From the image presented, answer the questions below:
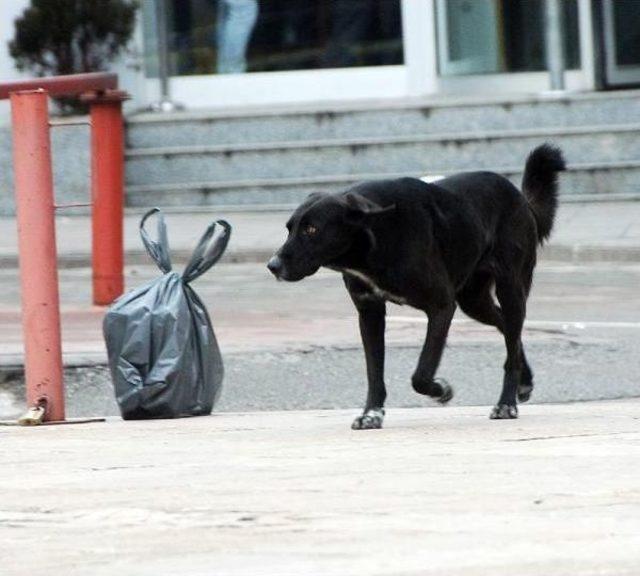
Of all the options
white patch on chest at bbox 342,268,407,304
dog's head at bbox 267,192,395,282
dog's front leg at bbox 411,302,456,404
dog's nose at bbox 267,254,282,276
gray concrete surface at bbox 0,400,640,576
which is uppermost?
dog's head at bbox 267,192,395,282

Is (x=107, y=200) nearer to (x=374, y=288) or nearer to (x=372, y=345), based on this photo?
(x=372, y=345)

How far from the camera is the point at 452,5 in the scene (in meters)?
19.3

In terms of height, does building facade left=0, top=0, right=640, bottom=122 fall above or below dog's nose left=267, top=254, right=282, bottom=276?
above

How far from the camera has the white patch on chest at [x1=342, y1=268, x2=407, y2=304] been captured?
7.18 meters

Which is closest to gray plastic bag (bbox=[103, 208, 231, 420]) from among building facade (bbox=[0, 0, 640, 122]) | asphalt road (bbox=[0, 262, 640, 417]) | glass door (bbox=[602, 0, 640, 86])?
asphalt road (bbox=[0, 262, 640, 417])

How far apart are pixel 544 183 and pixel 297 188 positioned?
30.8ft

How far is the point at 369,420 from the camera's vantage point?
7.53 meters

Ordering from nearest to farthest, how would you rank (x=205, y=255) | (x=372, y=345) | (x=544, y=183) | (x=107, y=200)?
(x=372, y=345), (x=544, y=183), (x=205, y=255), (x=107, y=200)

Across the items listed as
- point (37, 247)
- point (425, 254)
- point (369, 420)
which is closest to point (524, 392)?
point (369, 420)

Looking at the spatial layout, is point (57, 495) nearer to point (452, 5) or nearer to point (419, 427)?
point (419, 427)

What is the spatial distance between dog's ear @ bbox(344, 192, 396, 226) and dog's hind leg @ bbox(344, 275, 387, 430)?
0.34 m

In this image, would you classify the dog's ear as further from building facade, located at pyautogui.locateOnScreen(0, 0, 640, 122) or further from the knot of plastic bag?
building facade, located at pyautogui.locateOnScreen(0, 0, 640, 122)

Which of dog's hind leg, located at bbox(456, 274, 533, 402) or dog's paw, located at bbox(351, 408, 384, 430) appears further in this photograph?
dog's hind leg, located at bbox(456, 274, 533, 402)

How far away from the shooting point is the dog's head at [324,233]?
7.02 m
